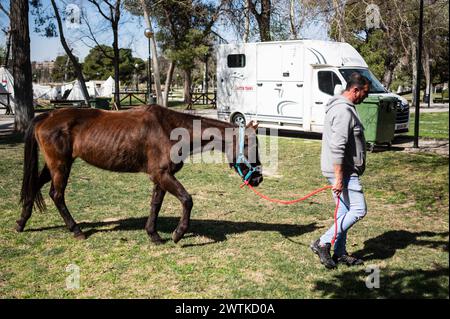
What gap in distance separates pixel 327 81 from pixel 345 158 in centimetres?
1040

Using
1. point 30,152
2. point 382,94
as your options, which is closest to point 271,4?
point 382,94

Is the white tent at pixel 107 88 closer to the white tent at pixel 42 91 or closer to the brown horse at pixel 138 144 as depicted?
the white tent at pixel 42 91

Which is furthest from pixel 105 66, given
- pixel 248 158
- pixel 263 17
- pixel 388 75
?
pixel 248 158

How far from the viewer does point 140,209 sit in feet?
23.6

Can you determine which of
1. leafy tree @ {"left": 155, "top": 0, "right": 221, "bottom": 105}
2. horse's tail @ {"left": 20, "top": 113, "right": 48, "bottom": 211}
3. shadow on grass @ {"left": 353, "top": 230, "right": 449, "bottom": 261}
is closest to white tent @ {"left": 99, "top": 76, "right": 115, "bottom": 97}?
leafy tree @ {"left": 155, "top": 0, "right": 221, "bottom": 105}

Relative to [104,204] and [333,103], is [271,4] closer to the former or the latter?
[104,204]

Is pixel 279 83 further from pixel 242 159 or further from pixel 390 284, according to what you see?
pixel 390 284

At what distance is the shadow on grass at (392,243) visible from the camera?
5.02m

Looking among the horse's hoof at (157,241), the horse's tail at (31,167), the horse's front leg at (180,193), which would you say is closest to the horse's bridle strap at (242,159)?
the horse's front leg at (180,193)

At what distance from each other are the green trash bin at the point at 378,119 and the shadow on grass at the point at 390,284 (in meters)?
8.10

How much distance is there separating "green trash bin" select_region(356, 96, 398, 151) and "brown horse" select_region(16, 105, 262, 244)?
760 cm

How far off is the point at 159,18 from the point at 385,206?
24330 mm

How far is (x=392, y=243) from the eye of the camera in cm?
538

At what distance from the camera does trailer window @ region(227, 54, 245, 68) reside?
55.1 feet
